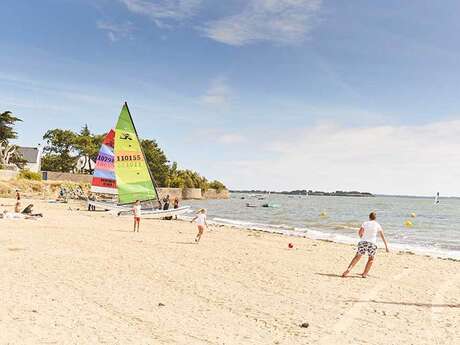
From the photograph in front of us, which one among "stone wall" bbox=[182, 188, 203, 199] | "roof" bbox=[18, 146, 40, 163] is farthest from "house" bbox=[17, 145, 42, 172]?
"stone wall" bbox=[182, 188, 203, 199]

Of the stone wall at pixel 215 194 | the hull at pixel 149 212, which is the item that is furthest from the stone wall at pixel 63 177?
the stone wall at pixel 215 194

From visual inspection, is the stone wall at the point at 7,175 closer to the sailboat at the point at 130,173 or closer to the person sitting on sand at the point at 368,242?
the sailboat at the point at 130,173

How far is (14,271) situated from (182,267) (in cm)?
462

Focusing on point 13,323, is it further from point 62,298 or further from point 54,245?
point 54,245

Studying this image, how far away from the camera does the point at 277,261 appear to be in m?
15.7

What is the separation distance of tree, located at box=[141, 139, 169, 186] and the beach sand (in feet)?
310

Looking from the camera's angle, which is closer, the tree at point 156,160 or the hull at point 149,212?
the hull at point 149,212

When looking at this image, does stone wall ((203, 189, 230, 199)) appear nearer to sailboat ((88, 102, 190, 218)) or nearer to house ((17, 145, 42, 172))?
house ((17, 145, 42, 172))

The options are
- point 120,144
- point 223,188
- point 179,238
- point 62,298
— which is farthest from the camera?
point 223,188

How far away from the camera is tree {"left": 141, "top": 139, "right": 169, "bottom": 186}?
363 feet

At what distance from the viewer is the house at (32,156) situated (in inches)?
3189

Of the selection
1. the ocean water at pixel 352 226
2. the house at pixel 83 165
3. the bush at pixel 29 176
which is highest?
the house at pixel 83 165

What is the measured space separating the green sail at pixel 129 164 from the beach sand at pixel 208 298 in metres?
16.0

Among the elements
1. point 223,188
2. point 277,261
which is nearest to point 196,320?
point 277,261
